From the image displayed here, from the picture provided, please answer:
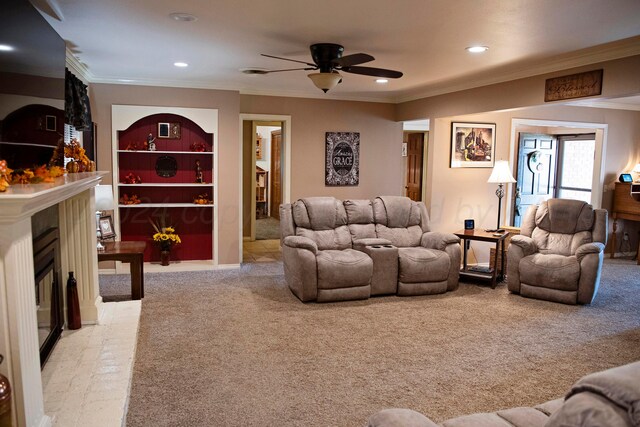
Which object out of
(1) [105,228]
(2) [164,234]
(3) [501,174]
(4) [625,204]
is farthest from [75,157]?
(4) [625,204]

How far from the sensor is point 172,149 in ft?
21.9

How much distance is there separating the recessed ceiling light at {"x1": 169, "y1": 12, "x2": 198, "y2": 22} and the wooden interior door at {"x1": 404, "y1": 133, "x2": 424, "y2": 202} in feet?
20.7

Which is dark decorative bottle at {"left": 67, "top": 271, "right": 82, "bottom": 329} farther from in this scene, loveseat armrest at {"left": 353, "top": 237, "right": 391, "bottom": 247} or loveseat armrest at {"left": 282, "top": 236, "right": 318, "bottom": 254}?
loveseat armrest at {"left": 353, "top": 237, "right": 391, "bottom": 247}

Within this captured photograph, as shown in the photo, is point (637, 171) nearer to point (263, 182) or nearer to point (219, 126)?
point (219, 126)

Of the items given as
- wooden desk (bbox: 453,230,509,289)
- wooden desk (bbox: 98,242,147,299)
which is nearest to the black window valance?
wooden desk (bbox: 98,242,147,299)

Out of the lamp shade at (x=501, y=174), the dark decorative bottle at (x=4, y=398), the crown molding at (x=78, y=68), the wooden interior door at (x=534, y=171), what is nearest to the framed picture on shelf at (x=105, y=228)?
the crown molding at (x=78, y=68)

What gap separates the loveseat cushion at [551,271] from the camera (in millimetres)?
5145

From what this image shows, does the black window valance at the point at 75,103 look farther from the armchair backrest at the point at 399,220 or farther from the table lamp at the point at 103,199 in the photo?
the armchair backrest at the point at 399,220

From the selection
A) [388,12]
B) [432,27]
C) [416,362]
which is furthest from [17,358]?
[432,27]

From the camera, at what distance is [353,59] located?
389cm

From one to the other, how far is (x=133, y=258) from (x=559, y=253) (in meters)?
4.64

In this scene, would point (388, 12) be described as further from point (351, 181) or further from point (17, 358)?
point (351, 181)

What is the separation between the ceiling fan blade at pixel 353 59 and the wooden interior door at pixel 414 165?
5296mm

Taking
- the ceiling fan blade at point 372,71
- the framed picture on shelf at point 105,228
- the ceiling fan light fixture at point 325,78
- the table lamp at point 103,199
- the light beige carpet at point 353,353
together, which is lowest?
the light beige carpet at point 353,353
